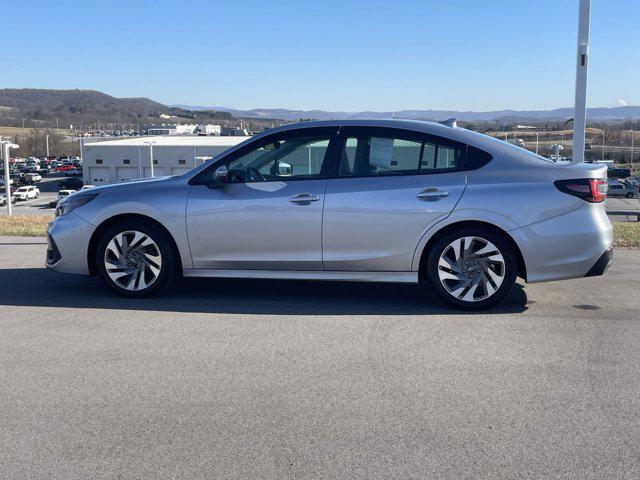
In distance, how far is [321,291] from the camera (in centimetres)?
680

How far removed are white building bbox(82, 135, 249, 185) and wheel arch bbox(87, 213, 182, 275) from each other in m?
47.0

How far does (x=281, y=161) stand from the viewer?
20.9 feet

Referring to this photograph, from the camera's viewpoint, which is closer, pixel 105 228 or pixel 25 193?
pixel 105 228

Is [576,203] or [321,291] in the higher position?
[576,203]

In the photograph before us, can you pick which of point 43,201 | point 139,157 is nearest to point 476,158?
point 139,157

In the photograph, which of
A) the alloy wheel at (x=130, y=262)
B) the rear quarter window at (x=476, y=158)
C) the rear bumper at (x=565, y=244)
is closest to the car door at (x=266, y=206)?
the alloy wheel at (x=130, y=262)

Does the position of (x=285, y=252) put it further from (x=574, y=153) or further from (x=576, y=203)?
(x=574, y=153)

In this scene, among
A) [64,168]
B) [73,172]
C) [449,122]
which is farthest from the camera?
[64,168]

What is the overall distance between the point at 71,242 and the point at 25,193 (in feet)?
184

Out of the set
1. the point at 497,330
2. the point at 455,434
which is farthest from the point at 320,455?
the point at 497,330

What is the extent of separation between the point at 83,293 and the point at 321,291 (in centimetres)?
217

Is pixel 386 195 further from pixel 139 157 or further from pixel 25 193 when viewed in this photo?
pixel 25 193

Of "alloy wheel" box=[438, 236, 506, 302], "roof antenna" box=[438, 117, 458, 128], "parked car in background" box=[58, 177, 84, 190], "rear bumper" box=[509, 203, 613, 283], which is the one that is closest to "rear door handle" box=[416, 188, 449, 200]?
"alloy wheel" box=[438, 236, 506, 302]

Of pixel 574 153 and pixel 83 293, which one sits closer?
pixel 83 293
